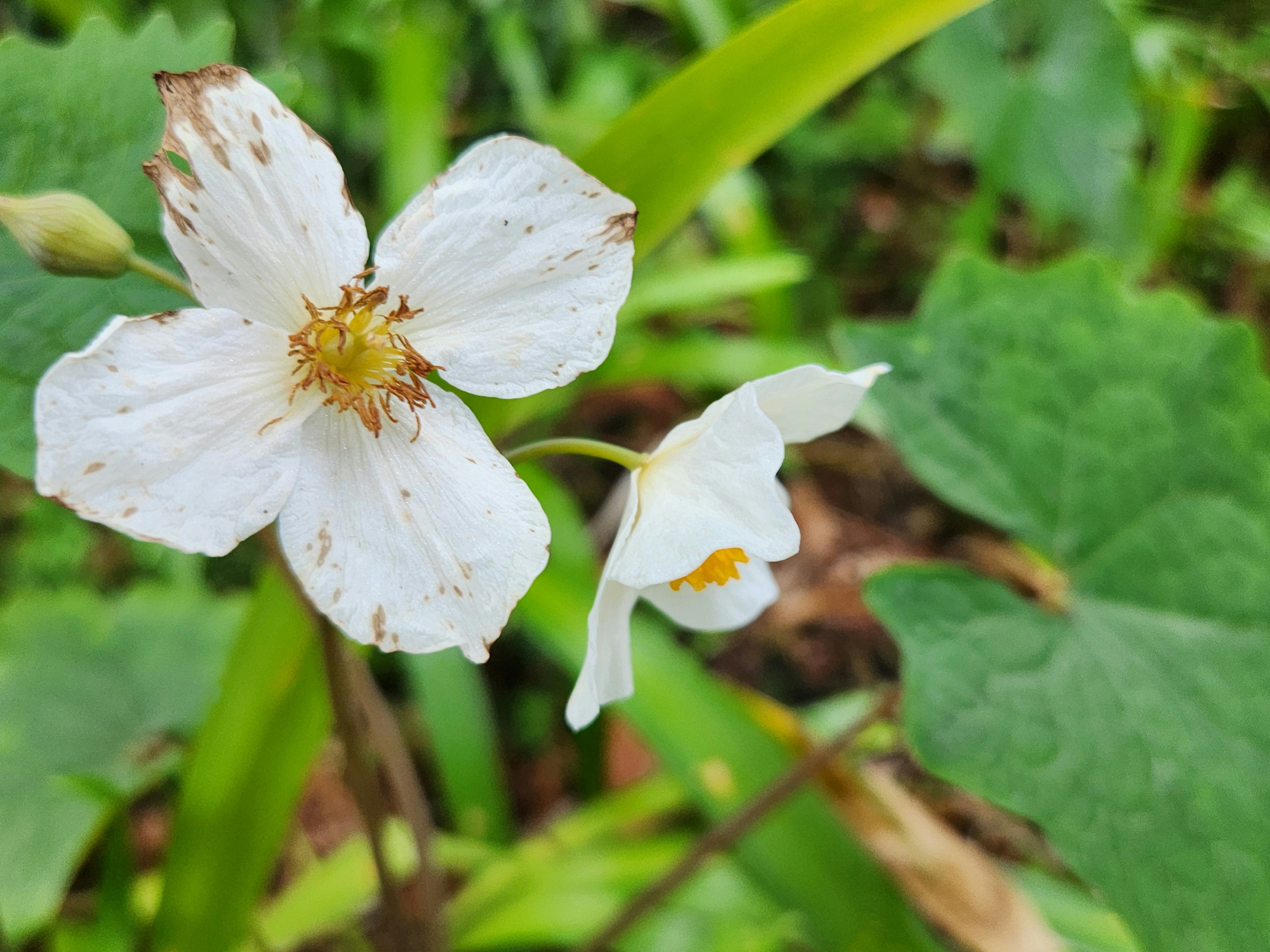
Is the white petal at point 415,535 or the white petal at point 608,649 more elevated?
the white petal at point 415,535

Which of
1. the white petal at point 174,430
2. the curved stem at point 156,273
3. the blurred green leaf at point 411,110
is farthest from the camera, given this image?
the blurred green leaf at point 411,110

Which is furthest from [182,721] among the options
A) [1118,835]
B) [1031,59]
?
[1031,59]

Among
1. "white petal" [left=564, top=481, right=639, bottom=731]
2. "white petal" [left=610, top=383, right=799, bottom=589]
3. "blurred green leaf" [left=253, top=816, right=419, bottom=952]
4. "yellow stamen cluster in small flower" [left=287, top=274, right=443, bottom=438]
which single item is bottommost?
"blurred green leaf" [left=253, top=816, right=419, bottom=952]

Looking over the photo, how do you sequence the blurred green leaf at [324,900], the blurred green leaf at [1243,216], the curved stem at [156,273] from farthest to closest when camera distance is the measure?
1. the blurred green leaf at [1243,216]
2. the blurred green leaf at [324,900]
3. the curved stem at [156,273]

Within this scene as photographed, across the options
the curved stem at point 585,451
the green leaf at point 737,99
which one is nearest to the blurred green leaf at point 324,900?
the curved stem at point 585,451

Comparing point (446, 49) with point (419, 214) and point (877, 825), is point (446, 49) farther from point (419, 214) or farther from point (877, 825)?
point (877, 825)

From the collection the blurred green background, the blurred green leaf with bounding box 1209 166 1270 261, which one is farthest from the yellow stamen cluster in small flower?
the blurred green leaf with bounding box 1209 166 1270 261

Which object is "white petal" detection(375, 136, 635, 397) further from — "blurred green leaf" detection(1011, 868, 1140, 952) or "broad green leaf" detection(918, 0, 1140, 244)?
"broad green leaf" detection(918, 0, 1140, 244)

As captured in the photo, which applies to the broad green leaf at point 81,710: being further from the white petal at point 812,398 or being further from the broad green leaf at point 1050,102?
the broad green leaf at point 1050,102
